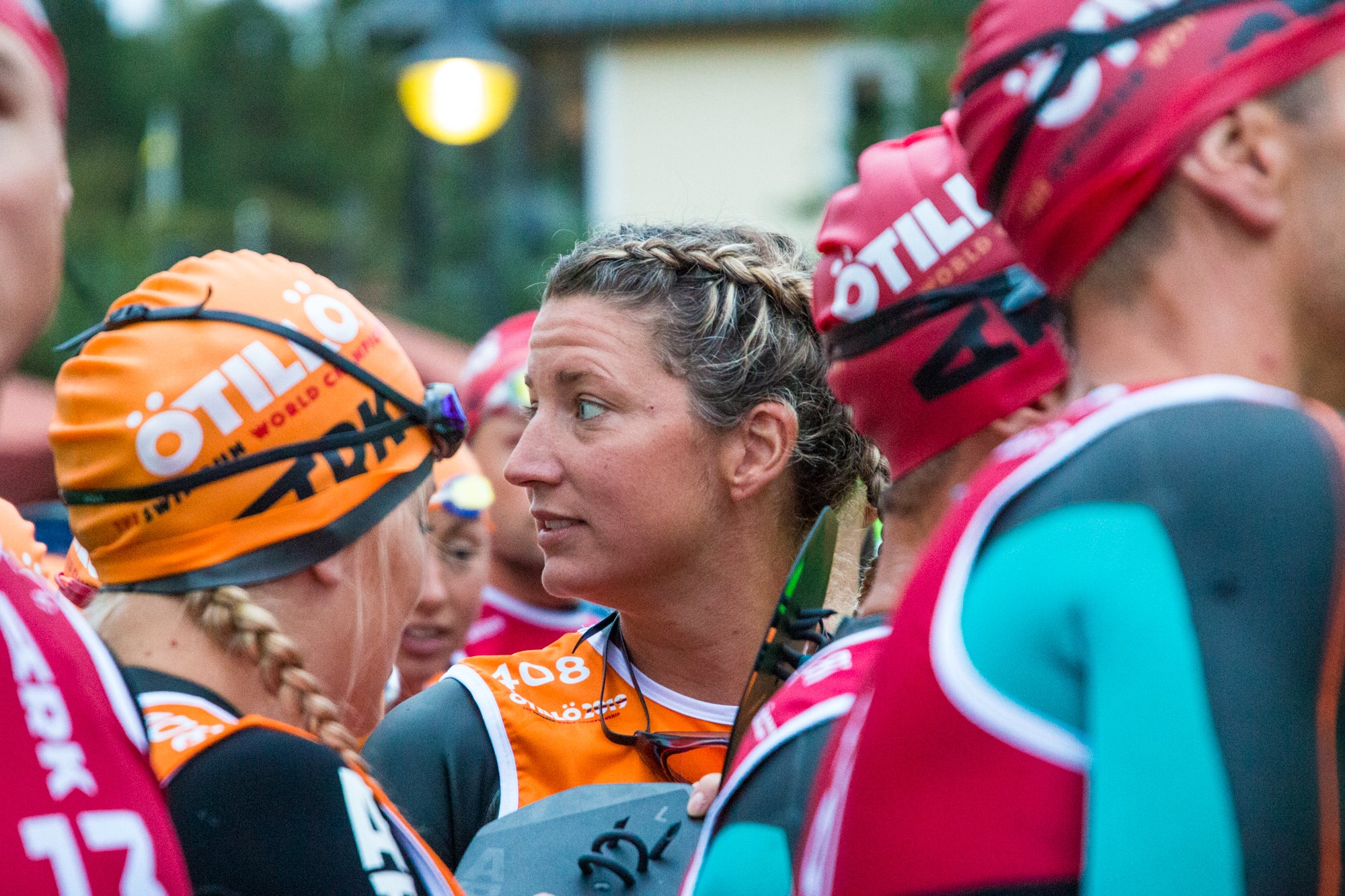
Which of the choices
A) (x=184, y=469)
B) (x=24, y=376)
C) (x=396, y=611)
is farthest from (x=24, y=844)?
(x=24, y=376)

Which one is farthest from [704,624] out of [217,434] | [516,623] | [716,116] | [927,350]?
[716,116]

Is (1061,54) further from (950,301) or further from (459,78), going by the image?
(459,78)

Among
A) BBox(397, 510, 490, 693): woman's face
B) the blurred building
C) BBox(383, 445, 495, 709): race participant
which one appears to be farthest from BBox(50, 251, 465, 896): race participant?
the blurred building

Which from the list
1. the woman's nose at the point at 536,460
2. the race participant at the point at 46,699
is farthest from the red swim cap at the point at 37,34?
the woman's nose at the point at 536,460

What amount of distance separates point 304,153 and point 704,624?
2034 centimetres

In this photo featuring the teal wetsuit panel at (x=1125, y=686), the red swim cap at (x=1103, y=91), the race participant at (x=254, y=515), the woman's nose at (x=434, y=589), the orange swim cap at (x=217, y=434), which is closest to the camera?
the teal wetsuit panel at (x=1125, y=686)

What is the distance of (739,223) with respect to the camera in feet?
11.0

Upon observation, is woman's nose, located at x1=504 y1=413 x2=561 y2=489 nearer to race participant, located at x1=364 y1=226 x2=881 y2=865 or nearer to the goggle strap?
race participant, located at x1=364 y1=226 x2=881 y2=865

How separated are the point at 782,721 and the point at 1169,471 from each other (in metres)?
0.82

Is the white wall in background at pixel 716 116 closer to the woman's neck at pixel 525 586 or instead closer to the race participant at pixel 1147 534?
the woman's neck at pixel 525 586

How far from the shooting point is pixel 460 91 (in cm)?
909

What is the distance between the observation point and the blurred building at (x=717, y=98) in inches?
770

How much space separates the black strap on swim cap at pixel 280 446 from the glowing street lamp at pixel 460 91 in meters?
6.87

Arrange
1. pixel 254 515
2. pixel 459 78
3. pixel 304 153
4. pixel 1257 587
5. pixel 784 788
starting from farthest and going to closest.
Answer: pixel 304 153 → pixel 459 78 → pixel 254 515 → pixel 784 788 → pixel 1257 587
